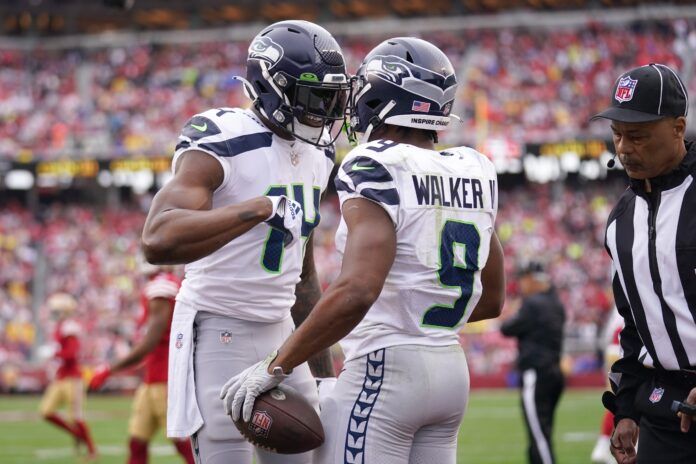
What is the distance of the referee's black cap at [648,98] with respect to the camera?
3498 millimetres

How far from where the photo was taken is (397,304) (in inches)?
133

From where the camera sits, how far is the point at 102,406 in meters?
19.3

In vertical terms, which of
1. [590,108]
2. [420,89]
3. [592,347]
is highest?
[420,89]

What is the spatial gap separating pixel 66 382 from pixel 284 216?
29.9ft

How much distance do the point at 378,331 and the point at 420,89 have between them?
0.84 meters

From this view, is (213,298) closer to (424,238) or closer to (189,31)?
(424,238)

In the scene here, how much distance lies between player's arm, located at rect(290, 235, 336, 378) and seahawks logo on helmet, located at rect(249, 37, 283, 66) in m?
0.74

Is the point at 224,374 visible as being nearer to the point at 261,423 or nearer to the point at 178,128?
the point at 261,423

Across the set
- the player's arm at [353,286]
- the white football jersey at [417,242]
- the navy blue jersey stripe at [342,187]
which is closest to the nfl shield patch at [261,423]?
the player's arm at [353,286]

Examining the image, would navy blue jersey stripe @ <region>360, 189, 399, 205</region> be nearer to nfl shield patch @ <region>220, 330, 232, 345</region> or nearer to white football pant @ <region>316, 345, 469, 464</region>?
white football pant @ <region>316, 345, 469, 464</region>

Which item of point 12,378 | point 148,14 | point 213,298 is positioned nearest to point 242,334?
point 213,298

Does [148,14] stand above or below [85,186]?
above

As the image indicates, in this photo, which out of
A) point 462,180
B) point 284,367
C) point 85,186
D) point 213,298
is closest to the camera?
point 284,367

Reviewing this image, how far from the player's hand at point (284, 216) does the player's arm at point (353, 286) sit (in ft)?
1.06
